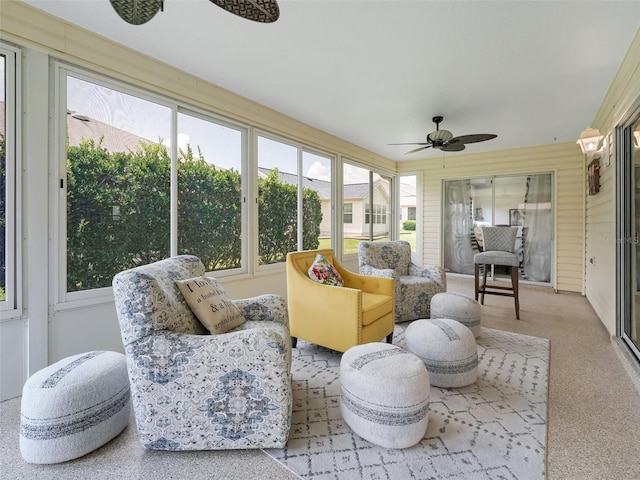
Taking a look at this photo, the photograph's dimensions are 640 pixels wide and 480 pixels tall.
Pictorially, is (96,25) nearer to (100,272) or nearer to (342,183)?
(100,272)

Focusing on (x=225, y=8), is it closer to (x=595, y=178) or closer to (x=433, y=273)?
(x=433, y=273)

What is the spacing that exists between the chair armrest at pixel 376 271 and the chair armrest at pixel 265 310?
1390 mm

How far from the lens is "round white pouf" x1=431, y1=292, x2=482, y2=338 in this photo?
2979 millimetres

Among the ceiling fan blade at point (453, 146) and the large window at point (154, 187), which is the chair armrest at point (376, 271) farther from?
the ceiling fan blade at point (453, 146)

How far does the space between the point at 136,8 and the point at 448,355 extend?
8.43 ft

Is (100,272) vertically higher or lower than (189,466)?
higher

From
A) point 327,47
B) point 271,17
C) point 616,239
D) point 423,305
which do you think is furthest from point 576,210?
point 271,17

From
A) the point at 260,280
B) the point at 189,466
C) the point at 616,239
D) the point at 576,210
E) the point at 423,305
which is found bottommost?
the point at 189,466

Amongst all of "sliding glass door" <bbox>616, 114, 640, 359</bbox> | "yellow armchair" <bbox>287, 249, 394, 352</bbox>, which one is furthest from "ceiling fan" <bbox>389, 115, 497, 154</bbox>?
"yellow armchair" <bbox>287, 249, 394, 352</bbox>

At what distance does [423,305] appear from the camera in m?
3.57

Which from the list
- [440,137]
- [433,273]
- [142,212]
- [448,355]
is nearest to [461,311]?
[433,273]

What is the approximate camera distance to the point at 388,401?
1.55m

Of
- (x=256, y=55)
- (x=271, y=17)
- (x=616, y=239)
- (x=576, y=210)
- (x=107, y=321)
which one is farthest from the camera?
(x=576, y=210)

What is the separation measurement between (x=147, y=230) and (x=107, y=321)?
2.69 feet
